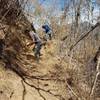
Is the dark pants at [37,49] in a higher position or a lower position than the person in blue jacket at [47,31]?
lower

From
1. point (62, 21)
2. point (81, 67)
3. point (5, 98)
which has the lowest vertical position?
point (5, 98)

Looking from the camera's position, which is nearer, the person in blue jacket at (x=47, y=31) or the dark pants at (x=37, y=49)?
the dark pants at (x=37, y=49)

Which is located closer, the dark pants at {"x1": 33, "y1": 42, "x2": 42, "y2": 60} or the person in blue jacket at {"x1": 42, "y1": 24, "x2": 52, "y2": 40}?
the dark pants at {"x1": 33, "y1": 42, "x2": 42, "y2": 60}

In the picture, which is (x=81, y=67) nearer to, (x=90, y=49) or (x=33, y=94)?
(x=33, y=94)

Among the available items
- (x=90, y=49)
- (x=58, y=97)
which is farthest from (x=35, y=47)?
(x=90, y=49)

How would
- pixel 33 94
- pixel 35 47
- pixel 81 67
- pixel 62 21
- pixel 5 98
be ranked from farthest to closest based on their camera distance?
pixel 62 21
pixel 81 67
pixel 35 47
pixel 33 94
pixel 5 98

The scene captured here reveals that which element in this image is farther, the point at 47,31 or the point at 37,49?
the point at 47,31

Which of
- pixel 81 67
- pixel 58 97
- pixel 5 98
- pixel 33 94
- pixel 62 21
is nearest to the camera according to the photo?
pixel 5 98

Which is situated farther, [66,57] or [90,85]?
[66,57]

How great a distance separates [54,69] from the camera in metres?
13.2

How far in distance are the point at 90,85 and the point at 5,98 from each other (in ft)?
14.9

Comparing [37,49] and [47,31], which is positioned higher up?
[47,31]

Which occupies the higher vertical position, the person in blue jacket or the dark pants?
the person in blue jacket

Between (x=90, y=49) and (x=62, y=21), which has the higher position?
(x=62, y=21)
